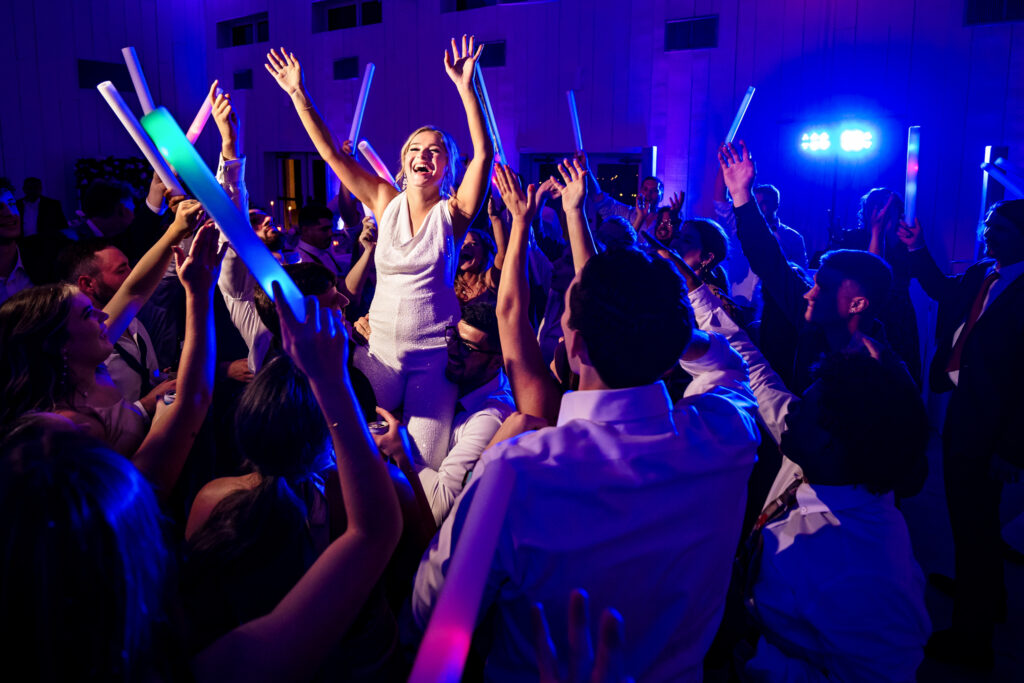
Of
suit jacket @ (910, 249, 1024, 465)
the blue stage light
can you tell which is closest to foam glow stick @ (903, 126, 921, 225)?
suit jacket @ (910, 249, 1024, 465)

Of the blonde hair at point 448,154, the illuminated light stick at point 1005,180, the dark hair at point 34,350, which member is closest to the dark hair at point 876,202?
the illuminated light stick at point 1005,180

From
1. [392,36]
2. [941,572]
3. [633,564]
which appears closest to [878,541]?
[633,564]

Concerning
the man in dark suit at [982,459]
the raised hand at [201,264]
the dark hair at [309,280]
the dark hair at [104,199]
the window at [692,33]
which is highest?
the window at [692,33]

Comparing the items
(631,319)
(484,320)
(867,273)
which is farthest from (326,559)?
(867,273)

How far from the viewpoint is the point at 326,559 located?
3.07ft

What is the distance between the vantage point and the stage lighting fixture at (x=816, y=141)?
23.4 ft

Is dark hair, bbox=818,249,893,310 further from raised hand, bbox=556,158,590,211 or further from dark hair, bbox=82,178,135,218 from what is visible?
dark hair, bbox=82,178,135,218

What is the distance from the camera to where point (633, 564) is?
1091 mm

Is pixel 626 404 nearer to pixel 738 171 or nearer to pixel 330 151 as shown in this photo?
pixel 738 171

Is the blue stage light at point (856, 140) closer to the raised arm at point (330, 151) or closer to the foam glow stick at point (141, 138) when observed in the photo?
the raised arm at point (330, 151)

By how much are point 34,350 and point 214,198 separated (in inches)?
40.0

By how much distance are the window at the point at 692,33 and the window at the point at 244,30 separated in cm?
764

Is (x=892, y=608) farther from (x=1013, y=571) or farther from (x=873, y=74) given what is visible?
(x=873, y=74)

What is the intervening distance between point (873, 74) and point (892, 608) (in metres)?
7.49
